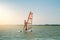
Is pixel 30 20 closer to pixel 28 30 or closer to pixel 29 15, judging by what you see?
pixel 29 15

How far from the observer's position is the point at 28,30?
1062 inches

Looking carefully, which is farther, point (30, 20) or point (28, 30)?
point (28, 30)

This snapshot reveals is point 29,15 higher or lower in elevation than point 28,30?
higher

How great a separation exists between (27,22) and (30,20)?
1.33m

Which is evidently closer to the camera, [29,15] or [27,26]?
[29,15]

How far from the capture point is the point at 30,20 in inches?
987

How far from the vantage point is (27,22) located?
2634cm

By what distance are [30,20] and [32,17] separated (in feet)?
2.47

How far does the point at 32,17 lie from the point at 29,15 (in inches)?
22.3

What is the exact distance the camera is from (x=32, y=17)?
2442 cm

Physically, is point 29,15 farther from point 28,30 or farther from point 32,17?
point 28,30

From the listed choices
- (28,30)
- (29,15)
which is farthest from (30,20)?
(28,30)

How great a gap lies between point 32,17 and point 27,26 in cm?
246

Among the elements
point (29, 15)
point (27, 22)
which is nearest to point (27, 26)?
point (27, 22)
